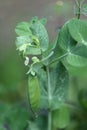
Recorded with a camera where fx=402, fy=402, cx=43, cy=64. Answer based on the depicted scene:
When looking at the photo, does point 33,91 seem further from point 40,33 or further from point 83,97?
point 83,97

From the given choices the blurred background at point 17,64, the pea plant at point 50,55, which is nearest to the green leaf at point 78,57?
the pea plant at point 50,55

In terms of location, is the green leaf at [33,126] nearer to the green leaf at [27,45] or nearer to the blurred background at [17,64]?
the blurred background at [17,64]

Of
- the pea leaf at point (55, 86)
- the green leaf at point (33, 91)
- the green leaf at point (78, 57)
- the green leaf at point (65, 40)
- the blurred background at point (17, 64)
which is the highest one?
the green leaf at point (65, 40)

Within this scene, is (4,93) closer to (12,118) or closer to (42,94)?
(12,118)

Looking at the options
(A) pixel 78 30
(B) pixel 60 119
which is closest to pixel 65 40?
(A) pixel 78 30

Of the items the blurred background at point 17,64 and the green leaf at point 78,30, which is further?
the blurred background at point 17,64

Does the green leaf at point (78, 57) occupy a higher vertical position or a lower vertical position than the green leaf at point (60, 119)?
higher

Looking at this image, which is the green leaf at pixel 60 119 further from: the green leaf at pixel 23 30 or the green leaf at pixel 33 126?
the green leaf at pixel 23 30

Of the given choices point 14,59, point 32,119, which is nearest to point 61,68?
point 32,119
